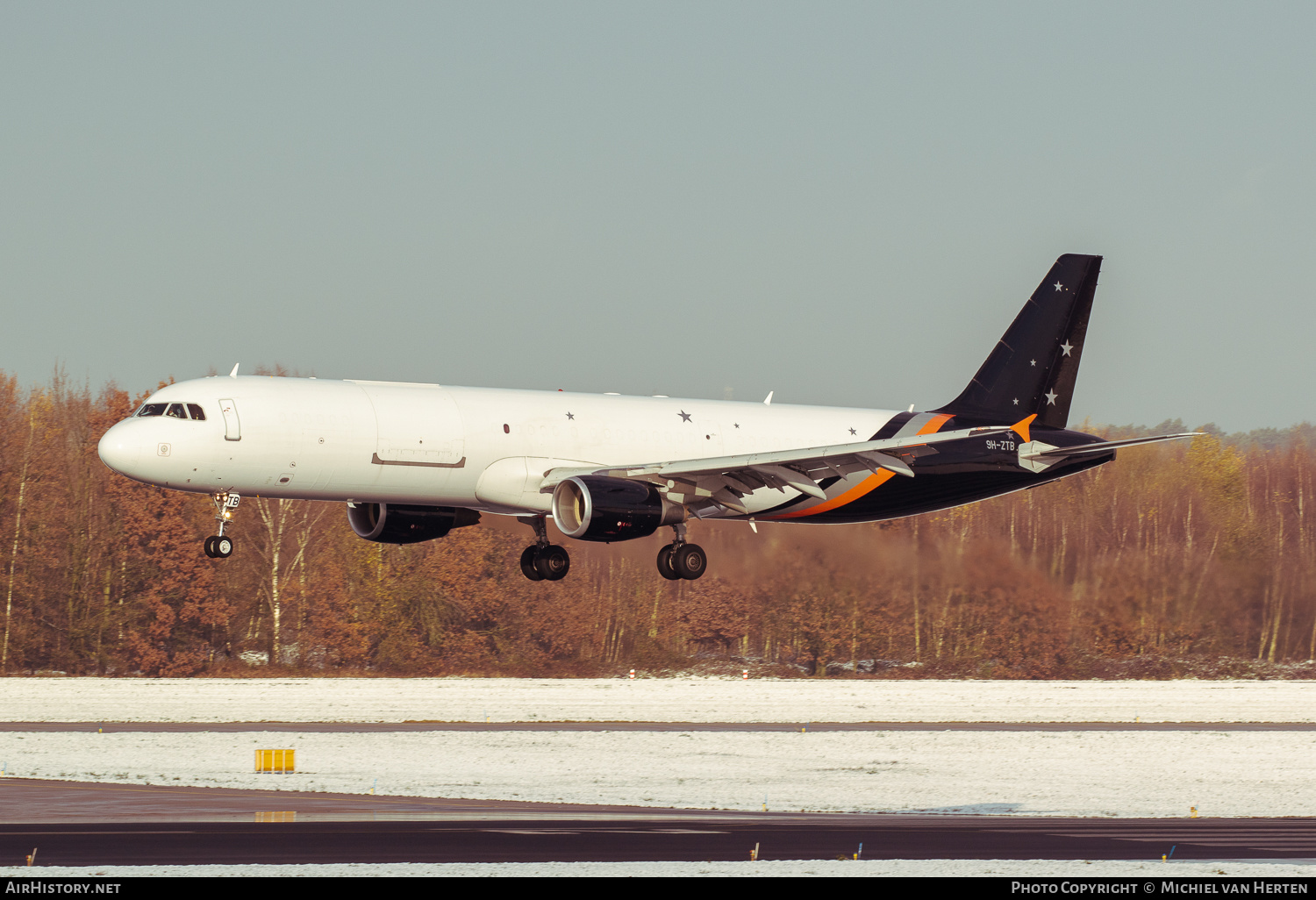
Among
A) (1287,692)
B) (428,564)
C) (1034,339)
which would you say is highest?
(1034,339)

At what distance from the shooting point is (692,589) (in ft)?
265

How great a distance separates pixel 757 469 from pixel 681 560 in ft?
10.7

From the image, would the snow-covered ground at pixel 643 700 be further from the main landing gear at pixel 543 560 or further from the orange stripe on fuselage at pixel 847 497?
the main landing gear at pixel 543 560

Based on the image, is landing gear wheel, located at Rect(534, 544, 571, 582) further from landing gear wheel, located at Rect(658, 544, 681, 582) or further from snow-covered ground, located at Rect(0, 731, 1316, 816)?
snow-covered ground, located at Rect(0, 731, 1316, 816)

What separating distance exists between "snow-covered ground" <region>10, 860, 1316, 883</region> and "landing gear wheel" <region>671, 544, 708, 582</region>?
19.7 m

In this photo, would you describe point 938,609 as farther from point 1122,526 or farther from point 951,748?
point 951,748

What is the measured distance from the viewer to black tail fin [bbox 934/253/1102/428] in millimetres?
48125

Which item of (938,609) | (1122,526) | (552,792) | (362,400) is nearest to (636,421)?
(362,400)

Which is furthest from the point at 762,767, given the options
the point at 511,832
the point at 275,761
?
the point at 511,832

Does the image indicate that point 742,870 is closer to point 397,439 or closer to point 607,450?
point 397,439

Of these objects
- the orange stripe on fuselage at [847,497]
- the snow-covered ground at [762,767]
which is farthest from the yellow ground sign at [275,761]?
the orange stripe on fuselage at [847,497]

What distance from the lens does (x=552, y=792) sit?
32875 millimetres

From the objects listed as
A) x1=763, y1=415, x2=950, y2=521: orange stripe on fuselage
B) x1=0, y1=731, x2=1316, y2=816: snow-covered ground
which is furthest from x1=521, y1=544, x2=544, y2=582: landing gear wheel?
x1=763, y1=415, x2=950, y2=521: orange stripe on fuselage

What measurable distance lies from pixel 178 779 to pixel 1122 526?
47701 mm
